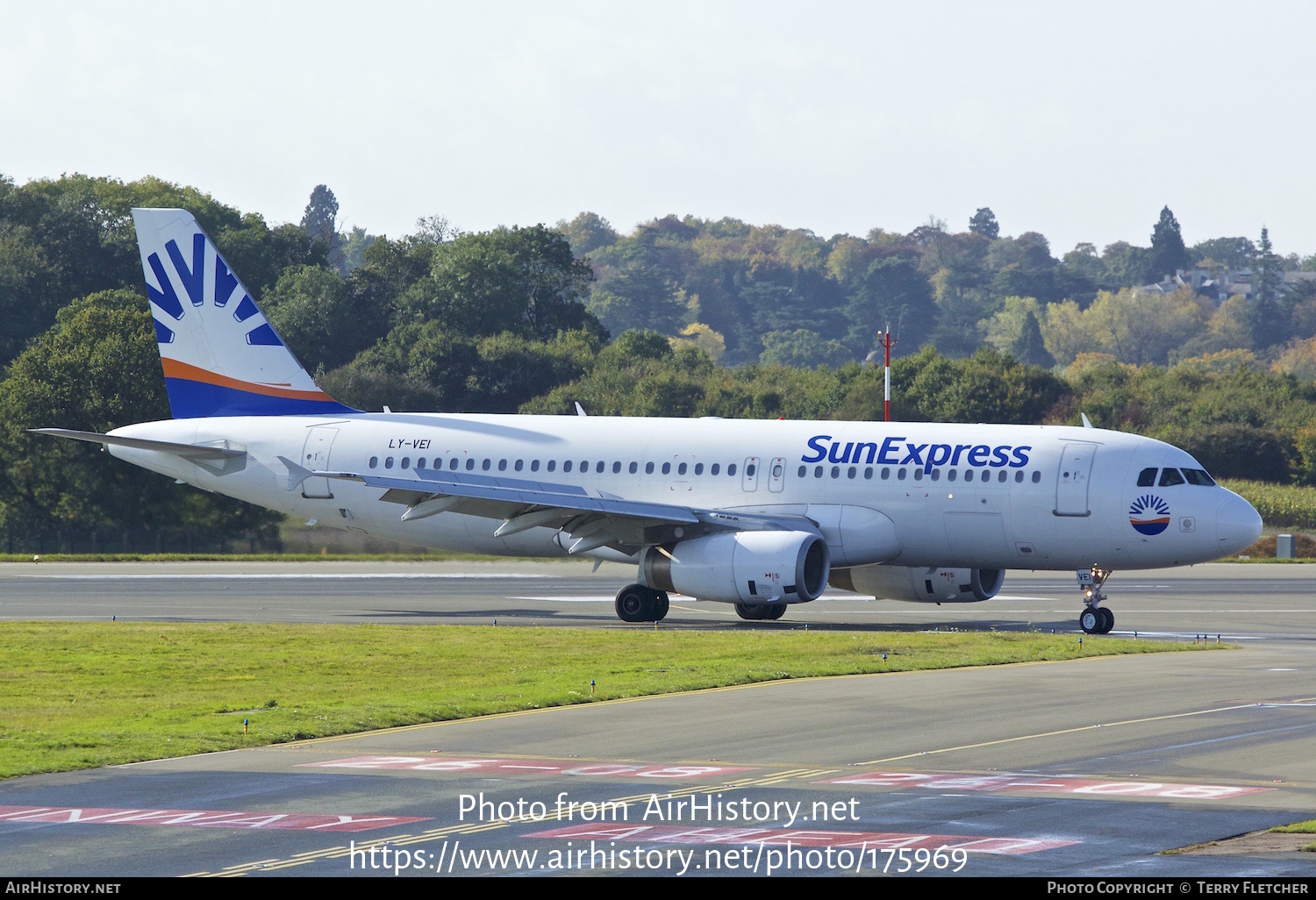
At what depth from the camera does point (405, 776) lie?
58.4ft

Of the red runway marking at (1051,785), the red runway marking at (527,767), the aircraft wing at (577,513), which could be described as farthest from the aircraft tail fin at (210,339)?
the red runway marking at (1051,785)

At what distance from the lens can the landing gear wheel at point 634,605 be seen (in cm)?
3872

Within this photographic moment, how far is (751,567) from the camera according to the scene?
36375mm

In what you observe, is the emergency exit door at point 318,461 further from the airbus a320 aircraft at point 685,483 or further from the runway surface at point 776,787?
the runway surface at point 776,787

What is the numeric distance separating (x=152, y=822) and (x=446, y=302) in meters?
101

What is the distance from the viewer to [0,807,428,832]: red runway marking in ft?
49.4

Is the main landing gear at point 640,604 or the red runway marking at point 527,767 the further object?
the main landing gear at point 640,604

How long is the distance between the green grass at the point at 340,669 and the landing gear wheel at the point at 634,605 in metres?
1.90

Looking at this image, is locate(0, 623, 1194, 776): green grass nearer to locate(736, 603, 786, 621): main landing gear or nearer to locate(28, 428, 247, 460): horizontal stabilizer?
locate(736, 603, 786, 621): main landing gear

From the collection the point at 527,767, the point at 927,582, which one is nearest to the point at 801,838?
the point at 527,767

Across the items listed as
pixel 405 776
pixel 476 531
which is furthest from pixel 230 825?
pixel 476 531

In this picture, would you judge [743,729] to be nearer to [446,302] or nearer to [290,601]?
[290,601]

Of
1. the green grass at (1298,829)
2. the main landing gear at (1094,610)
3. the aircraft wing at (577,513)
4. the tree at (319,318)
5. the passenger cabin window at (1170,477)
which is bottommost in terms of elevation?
the green grass at (1298,829)

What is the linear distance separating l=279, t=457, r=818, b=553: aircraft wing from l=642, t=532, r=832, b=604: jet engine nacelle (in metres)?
0.66
